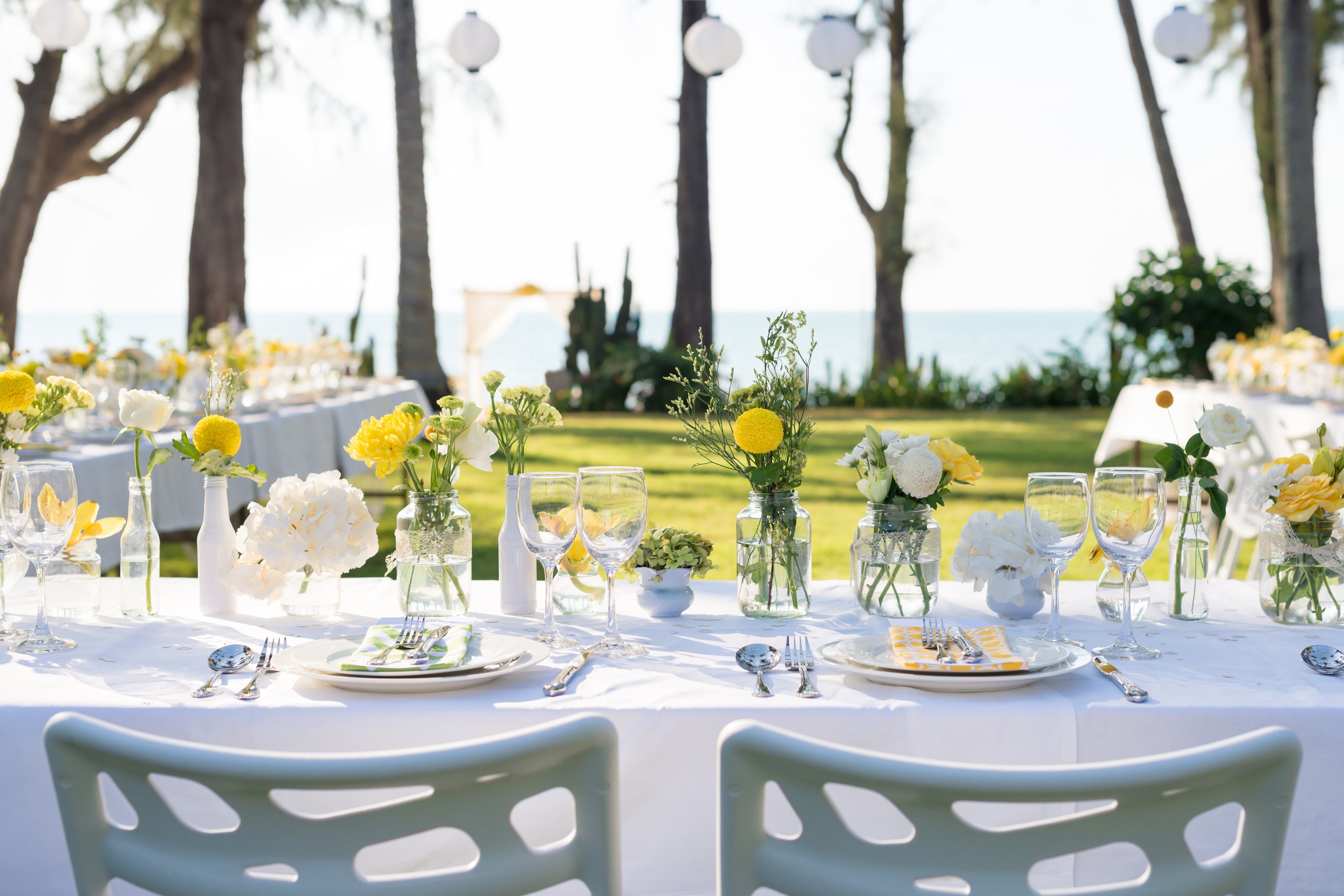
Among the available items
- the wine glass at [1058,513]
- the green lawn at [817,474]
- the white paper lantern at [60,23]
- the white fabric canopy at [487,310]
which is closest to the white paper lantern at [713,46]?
the green lawn at [817,474]

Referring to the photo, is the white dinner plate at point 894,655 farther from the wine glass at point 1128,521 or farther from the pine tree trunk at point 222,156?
the pine tree trunk at point 222,156

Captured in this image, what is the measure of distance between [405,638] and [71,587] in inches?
22.8

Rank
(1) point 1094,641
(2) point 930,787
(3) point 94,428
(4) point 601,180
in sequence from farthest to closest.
Result: (4) point 601,180
(3) point 94,428
(1) point 1094,641
(2) point 930,787

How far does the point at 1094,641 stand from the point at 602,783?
836mm

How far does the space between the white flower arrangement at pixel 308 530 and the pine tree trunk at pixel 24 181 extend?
9529mm

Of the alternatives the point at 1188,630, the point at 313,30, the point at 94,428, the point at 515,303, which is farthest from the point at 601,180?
the point at 1188,630

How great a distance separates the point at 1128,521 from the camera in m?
1.36

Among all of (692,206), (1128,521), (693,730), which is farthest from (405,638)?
(692,206)

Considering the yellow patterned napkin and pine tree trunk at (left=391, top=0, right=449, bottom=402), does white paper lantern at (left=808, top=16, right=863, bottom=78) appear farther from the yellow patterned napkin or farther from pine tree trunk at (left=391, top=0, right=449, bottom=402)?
the yellow patterned napkin

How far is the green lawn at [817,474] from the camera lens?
5.12 metres

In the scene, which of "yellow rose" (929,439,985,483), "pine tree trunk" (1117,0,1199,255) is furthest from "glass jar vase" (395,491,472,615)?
"pine tree trunk" (1117,0,1199,255)

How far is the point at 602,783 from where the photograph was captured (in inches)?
32.6

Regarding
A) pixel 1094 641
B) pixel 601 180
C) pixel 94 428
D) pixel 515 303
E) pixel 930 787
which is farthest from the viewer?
pixel 601 180

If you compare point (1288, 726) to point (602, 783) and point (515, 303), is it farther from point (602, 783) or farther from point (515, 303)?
point (515, 303)
